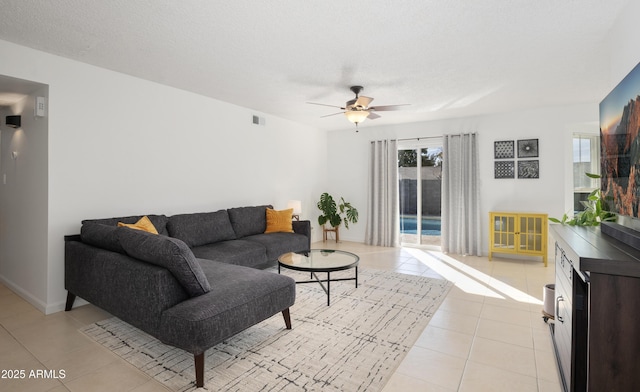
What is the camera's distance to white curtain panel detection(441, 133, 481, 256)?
566 centimetres

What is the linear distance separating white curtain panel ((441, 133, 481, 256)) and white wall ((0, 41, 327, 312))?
3239 mm

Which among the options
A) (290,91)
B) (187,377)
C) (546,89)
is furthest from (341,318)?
(546,89)

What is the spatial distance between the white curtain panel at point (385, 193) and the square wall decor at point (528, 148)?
211 centimetres

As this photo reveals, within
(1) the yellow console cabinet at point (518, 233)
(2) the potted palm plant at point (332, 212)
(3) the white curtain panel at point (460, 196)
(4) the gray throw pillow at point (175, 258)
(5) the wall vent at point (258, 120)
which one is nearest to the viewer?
(4) the gray throw pillow at point (175, 258)

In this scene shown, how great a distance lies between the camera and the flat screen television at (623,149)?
1832 mm

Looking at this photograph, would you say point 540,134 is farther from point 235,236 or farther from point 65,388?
point 65,388

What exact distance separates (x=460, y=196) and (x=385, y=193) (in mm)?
1409

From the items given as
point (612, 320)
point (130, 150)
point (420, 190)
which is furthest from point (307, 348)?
point (420, 190)

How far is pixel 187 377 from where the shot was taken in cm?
206

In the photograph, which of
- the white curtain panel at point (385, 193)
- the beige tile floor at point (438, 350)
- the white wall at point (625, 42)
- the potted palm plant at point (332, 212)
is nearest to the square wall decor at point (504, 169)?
the white curtain panel at point (385, 193)

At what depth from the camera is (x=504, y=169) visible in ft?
18.0

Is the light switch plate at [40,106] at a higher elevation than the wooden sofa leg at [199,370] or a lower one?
higher

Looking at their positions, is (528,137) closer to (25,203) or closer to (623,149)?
(623,149)

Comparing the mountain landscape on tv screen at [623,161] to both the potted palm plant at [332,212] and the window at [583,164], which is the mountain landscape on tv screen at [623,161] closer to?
the window at [583,164]
